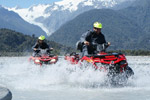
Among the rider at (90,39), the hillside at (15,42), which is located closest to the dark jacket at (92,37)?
the rider at (90,39)

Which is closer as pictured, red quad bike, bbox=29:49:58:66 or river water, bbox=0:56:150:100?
river water, bbox=0:56:150:100

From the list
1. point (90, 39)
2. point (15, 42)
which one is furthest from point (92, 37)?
A: point (15, 42)

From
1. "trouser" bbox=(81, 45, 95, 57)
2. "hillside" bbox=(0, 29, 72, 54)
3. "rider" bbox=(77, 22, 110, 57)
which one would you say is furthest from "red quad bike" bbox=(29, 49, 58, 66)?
"hillside" bbox=(0, 29, 72, 54)

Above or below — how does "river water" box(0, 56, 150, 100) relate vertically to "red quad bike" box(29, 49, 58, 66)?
below

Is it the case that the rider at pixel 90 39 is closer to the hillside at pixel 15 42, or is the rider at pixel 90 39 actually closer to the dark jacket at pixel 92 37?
the dark jacket at pixel 92 37

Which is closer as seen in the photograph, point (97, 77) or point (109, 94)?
point (109, 94)

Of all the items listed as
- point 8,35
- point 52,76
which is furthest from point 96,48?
point 8,35

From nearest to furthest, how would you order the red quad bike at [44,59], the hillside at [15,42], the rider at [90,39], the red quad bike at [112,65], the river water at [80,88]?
the river water at [80,88], the red quad bike at [112,65], the rider at [90,39], the red quad bike at [44,59], the hillside at [15,42]

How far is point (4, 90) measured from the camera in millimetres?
6129

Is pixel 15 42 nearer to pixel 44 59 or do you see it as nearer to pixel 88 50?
pixel 44 59

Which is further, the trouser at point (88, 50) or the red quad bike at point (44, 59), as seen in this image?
the red quad bike at point (44, 59)

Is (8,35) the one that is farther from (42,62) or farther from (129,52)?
(42,62)

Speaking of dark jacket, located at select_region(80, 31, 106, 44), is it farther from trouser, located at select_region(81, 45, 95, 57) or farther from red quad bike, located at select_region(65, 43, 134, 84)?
red quad bike, located at select_region(65, 43, 134, 84)

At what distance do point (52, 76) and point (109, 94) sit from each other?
523 centimetres
